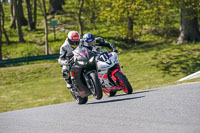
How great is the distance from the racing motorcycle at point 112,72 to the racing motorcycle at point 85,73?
923 mm

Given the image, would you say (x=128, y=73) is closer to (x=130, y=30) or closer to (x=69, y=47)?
(x=130, y=30)

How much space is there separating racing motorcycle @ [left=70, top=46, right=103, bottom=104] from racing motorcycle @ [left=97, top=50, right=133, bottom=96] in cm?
92

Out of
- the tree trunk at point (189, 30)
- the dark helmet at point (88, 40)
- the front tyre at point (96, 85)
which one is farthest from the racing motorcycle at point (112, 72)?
the tree trunk at point (189, 30)

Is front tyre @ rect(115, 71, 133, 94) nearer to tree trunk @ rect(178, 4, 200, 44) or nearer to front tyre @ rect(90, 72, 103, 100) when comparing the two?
front tyre @ rect(90, 72, 103, 100)

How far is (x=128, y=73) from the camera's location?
880 inches

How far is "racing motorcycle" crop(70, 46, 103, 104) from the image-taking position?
899 centimetres

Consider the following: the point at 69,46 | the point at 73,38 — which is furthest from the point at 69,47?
the point at 73,38

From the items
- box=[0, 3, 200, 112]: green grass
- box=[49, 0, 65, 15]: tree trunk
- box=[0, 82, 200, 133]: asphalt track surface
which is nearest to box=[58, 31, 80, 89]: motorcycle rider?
box=[0, 82, 200, 133]: asphalt track surface

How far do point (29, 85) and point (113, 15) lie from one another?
7.87 metres

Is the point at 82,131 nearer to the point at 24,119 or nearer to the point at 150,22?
the point at 24,119

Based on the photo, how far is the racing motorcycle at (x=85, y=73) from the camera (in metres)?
8.99

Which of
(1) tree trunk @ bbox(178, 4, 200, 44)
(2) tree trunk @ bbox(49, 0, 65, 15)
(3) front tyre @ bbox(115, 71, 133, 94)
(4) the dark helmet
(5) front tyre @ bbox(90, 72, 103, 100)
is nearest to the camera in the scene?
(5) front tyre @ bbox(90, 72, 103, 100)

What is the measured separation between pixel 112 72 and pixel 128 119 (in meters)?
3.76

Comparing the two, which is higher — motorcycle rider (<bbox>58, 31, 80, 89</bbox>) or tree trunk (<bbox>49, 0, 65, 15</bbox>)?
motorcycle rider (<bbox>58, 31, 80, 89</bbox>)
